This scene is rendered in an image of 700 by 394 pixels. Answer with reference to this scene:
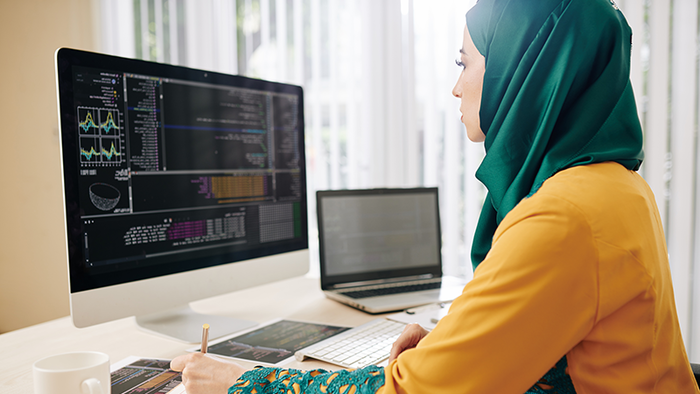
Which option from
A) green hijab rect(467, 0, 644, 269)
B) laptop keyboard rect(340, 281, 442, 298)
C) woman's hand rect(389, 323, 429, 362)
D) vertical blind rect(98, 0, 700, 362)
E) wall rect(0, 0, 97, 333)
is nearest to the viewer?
green hijab rect(467, 0, 644, 269)

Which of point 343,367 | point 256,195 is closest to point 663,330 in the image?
point 343,367

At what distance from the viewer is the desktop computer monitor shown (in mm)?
888

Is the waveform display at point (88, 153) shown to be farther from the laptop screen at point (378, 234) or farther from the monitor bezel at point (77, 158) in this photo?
the laptop screen at point (378, 234)

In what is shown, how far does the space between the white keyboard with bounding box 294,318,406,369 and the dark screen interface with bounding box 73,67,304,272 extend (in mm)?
365

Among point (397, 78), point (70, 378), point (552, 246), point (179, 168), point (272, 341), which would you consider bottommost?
point (272, 341)

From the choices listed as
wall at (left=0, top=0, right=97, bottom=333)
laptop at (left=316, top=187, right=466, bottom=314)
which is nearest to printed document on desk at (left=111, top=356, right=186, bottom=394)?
laptop at (left=316, top=187, right=466, bottom=314)

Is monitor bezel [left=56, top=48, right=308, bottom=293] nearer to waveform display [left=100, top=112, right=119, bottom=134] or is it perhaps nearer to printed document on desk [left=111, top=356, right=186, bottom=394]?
waveform display [left=100, top=112, right=119, bottom=134]

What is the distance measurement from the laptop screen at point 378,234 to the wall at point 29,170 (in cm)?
163

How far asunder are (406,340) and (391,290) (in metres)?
0.51

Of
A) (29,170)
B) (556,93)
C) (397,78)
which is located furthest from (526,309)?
(29,170)

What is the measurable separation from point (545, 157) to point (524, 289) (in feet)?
0.80

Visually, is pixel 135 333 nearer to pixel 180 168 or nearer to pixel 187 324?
pixel 187 324

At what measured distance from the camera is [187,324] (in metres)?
1.12

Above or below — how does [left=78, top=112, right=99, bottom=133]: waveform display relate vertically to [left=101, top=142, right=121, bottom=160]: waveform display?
above
